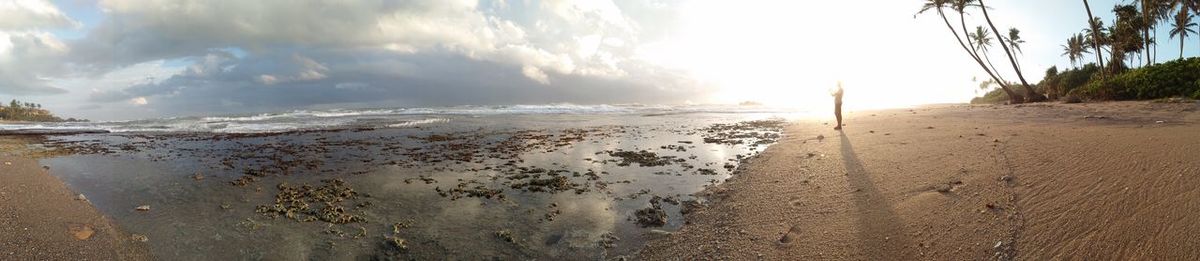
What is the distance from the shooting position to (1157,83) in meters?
22.5

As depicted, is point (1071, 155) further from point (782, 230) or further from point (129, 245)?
point (129, 245)

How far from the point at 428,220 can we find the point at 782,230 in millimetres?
4084

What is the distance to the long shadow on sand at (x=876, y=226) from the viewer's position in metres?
4.24

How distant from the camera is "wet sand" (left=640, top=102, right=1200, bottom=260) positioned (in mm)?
3986

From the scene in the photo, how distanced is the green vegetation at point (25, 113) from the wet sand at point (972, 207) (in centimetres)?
10106

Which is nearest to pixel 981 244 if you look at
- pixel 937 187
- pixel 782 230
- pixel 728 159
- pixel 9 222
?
pixel 782 230

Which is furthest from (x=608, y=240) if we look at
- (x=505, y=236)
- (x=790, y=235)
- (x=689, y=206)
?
(x=790, y=235)

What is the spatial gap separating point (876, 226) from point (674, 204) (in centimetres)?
243

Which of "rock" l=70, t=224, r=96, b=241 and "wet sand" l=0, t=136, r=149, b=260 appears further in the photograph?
"rock" l=70, t=224, r=96, b=241

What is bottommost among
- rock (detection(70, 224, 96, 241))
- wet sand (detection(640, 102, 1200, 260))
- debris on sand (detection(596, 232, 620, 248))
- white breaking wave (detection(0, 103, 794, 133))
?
debris on sand (detection(596, 232, 620, 248))

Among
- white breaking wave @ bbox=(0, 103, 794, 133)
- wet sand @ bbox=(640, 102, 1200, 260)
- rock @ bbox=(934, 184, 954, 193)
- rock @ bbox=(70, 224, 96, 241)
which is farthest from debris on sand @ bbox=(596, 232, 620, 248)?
white breaking wave @ bbox=(0, 103, 794, 133)

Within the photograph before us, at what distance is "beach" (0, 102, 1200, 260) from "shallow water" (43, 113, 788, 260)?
4 cm

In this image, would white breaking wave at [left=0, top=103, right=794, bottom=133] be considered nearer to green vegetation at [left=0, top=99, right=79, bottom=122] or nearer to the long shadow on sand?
the long shadow on sand

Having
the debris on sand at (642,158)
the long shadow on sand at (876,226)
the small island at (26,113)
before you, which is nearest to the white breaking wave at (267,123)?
the debris on sand at (642,158)
